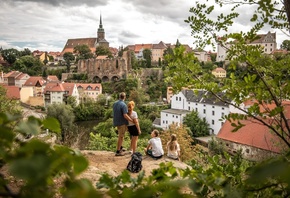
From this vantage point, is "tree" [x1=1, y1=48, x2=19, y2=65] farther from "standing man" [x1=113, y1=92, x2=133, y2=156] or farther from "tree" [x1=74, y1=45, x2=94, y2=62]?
"standing man" [x1=113, y1=92, x2=133, y2=156]

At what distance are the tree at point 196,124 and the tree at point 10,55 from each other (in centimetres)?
5871

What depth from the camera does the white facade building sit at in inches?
1310

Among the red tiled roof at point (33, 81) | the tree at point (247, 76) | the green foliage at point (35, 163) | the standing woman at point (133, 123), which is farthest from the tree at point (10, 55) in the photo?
the green foliage at point (35, 163)

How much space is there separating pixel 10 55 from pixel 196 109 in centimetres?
5835

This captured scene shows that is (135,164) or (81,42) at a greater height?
(81,42)

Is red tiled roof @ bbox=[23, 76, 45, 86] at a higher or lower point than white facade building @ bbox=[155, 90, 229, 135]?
higher

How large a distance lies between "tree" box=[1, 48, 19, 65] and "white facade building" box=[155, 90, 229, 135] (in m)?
53.4

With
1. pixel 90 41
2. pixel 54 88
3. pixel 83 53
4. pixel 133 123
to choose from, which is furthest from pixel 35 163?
pixel 90 41

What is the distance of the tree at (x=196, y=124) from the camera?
1288 inches

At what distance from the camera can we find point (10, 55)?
76.0 meters

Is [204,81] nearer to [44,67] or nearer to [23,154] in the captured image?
[23,154]

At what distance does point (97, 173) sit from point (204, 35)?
10.9ft

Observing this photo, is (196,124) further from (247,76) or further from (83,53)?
(83,53)

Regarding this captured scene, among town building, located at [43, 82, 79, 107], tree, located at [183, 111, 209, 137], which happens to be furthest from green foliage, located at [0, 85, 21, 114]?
town building, located at [43, 82, 79, 107]
